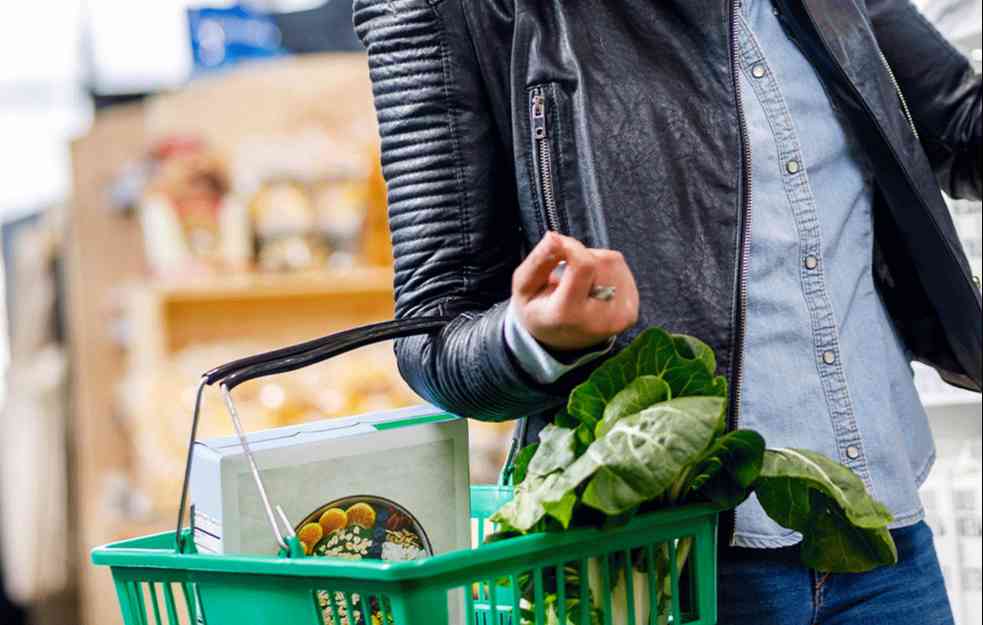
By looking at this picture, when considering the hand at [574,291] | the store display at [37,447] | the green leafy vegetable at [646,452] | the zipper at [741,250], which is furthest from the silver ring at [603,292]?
the store display at [37,447]

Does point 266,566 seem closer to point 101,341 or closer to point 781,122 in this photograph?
point 781,122

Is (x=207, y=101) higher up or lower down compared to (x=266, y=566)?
higher up

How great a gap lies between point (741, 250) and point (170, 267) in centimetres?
259

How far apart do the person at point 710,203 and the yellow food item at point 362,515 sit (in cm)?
12

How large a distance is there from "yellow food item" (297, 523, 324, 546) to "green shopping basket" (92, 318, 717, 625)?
0.05 feet

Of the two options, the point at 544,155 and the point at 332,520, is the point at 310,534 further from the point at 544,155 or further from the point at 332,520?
the point at 544,155

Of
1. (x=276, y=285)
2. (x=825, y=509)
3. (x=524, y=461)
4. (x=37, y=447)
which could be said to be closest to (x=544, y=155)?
(x=524, y=461)

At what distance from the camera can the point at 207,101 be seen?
12.4ft

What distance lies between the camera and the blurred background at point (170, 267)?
3.51 metres

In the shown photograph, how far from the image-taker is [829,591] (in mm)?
1169

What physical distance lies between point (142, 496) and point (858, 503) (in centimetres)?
278

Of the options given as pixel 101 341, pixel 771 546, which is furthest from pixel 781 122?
pixel 101 341

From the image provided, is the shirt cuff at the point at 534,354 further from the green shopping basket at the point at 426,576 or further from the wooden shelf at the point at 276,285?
the wooden shelf at the point at 276,285

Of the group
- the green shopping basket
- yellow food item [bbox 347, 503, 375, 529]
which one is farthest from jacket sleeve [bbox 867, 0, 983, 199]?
yellow food item [bbox 347, 503, 375, 529]
